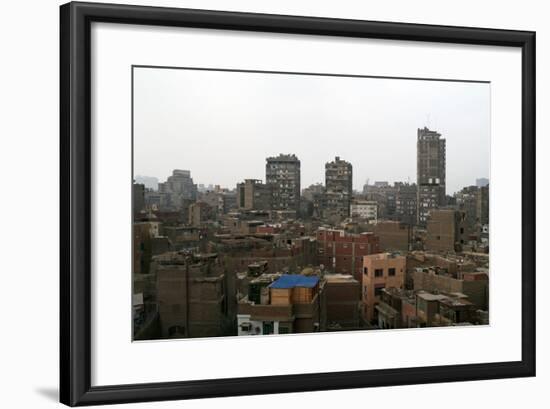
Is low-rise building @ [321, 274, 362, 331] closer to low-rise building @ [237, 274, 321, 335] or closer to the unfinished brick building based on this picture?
low-rise building @ [237, 274, 321, 335]

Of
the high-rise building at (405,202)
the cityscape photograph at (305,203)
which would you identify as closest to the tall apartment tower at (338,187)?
the cityscape photograph at (305,203)

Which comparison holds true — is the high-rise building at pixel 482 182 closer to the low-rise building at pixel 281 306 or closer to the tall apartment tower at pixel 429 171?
the tall apartment tower at pixel 429 171

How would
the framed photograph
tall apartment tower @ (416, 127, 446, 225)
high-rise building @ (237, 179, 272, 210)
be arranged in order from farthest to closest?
tall apartment tower @ (416, 127, 446, 225), high-rise building @ (237, 179, 272, 210), the framed photograph

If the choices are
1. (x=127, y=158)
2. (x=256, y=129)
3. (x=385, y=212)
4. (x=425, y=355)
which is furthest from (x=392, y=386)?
(x=127, y=158)

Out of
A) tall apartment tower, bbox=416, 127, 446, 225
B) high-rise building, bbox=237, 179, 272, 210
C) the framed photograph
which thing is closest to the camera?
the framed photograph

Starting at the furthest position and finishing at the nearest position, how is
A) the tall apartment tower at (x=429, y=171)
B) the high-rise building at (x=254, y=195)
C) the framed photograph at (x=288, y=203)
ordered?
the tall apartment tower at (x=429, y=171) < the high-rise building at (x=254, y=195) < the framed photograph at (x=288, y=203)

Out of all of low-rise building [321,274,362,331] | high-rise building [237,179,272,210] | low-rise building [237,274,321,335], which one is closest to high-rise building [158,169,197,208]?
high-rise building [237,179,272,210]

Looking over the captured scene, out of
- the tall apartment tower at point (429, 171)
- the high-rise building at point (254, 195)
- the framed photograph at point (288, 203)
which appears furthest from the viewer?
the tall apartment tower at point (429, 171)

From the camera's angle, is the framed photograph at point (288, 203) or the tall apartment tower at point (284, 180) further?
the tall apartment tower at point (284, 180)
